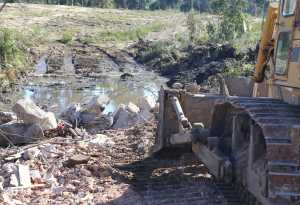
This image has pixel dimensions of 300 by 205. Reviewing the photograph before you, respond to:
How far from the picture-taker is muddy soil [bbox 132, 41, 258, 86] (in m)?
25.1

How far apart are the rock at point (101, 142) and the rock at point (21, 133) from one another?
115 centimetres

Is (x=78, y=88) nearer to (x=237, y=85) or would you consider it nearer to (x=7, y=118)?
(x=7, y=118)

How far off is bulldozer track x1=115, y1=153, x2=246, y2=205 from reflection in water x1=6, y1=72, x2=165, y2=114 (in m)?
9.87

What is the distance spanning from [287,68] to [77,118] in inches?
300

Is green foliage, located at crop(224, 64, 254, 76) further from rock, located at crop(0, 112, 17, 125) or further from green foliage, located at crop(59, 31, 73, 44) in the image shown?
green foliage, located at crop(59, 31, 73, 44)

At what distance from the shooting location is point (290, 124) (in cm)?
552

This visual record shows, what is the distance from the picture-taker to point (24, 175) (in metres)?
7.95

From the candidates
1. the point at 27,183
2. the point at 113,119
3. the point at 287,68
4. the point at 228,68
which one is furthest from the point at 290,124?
the point at 228,68

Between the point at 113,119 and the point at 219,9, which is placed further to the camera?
the point at 219,9

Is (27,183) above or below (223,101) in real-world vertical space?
below

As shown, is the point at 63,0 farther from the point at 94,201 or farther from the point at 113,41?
the point at 94,201

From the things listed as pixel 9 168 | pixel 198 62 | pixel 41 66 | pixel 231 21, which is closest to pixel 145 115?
pixel 9 168

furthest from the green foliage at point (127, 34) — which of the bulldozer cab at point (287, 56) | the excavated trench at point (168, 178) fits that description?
the bulldozer cab at point (287, 56)

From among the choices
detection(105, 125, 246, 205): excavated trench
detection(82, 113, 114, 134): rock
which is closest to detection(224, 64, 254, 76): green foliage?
detection(82, 113, 114, 134): rock
